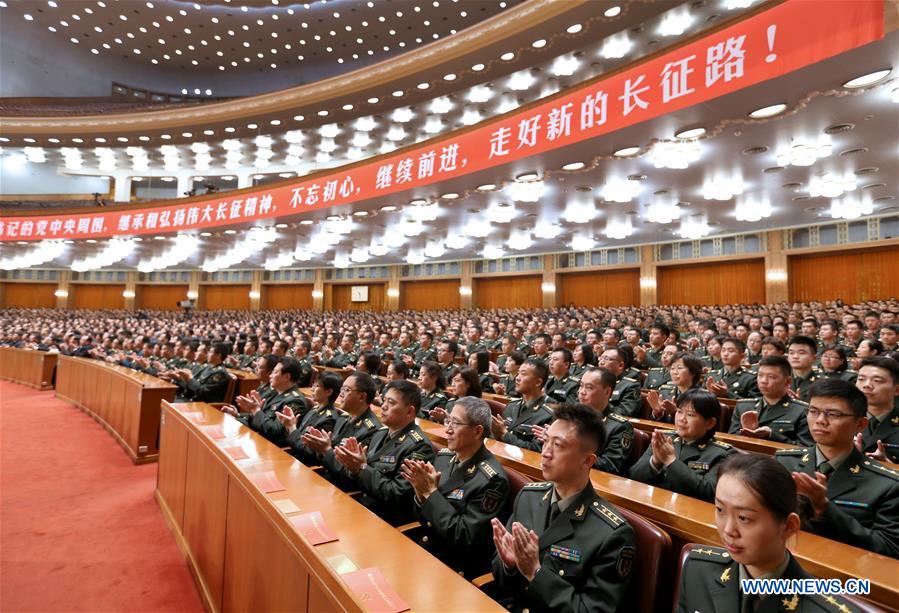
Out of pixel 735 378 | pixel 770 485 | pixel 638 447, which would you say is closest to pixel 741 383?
pixel 735 378

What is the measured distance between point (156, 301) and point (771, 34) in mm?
28016

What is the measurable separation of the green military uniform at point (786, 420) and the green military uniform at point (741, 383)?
1.11 m

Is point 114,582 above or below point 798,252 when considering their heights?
below

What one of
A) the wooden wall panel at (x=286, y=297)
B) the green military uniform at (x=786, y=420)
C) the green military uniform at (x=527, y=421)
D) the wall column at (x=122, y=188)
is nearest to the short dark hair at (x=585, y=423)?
the green military uniform at (x=527, y=421)

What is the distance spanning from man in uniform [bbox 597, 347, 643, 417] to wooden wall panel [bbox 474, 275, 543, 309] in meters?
13.6

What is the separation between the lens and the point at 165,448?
398 cm

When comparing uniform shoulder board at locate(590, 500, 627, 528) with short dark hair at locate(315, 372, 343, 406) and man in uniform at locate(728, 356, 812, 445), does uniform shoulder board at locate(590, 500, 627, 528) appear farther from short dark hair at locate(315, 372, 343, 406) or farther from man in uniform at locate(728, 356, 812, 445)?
short dark hair at locate(315, 372, 343, 406)

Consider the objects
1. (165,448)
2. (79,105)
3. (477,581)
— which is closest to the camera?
(477,581)

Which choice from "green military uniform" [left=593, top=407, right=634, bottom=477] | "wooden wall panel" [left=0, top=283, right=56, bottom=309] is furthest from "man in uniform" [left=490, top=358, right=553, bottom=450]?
"wooden wall panel" [left=0, top=283, right=56, bottom=309]

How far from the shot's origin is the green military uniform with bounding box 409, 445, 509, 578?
6.60 feet

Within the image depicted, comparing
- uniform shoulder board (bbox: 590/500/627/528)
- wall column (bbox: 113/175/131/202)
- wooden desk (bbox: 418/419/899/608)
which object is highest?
wall column (bbox: 113/175/131/202)

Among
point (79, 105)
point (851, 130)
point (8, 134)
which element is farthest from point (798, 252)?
point (79, 105)

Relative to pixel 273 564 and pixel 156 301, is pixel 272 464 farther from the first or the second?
pixel 156 301

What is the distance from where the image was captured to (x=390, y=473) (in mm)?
2564
